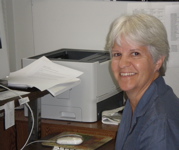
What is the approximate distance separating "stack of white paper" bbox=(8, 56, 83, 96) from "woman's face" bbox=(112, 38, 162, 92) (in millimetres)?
316

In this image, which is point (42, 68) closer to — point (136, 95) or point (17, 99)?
point (17, 99)

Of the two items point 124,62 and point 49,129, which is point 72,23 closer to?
point 49,129

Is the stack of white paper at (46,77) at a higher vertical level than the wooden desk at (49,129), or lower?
higher

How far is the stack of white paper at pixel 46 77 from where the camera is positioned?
1.64m

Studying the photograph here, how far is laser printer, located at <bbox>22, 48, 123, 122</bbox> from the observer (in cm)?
192

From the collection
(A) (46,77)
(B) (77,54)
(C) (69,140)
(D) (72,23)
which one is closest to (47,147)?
(C) (69,140)

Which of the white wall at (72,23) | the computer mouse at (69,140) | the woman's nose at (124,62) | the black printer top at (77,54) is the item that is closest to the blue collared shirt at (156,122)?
the woman's nose at (124,62)

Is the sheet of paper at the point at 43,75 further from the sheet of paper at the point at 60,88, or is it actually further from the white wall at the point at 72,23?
the white wall at the point at 72,23

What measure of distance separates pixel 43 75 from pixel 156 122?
691 millimetres

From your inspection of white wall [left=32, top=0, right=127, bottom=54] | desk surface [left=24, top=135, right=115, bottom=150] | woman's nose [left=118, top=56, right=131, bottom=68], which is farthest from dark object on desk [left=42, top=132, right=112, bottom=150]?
white wall [left=32, top=0, right=127, bottom=54]

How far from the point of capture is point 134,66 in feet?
4.76

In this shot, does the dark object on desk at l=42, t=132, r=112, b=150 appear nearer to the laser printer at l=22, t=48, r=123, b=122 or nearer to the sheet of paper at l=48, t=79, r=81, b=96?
the laser printer at l=22, t=48, r=123, b=122

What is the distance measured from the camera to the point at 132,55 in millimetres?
1455

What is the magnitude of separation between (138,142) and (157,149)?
0.37 ft
